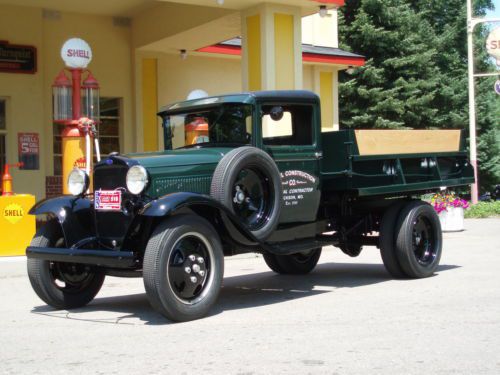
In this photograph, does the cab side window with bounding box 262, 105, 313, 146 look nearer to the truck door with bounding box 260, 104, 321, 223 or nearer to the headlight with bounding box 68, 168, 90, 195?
the truck door with bounding box 260, 104, 321, 223

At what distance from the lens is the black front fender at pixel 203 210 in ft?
20.3

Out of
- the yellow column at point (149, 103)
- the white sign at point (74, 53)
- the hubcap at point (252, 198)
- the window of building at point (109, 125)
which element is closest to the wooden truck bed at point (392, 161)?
the hubcap at point (252, 198)

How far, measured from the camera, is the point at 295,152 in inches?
307

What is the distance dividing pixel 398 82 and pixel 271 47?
15153 millimetres

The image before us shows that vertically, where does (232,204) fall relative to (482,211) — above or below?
above

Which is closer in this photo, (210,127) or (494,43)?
(210,127)

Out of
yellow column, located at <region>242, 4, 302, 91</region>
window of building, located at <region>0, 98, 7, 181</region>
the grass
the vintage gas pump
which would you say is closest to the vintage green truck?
the vintage gas pump

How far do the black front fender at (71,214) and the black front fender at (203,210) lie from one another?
1.09 meters

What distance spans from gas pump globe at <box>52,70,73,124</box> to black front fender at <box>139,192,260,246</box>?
5692mm

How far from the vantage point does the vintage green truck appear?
21.3 ft

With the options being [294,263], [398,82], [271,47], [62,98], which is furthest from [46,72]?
[398,82]

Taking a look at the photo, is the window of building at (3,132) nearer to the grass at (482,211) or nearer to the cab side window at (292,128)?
the cab side window at (292,128)

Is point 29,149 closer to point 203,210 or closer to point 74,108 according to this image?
point 74,108

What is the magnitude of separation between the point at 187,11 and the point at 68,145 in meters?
4.01
